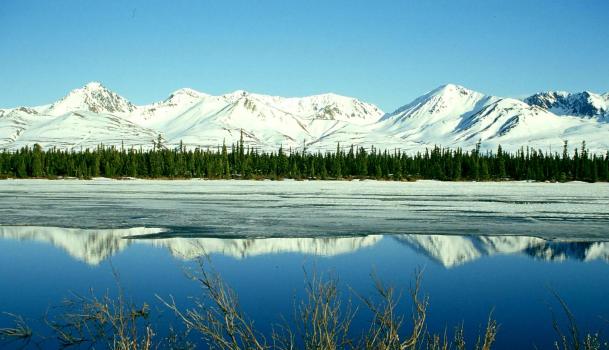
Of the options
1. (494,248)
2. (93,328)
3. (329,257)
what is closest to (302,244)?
(329,257)

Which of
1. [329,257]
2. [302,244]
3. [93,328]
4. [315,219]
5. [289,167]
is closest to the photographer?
[93,328]

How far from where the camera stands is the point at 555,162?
126812mm

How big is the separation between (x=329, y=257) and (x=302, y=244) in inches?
124

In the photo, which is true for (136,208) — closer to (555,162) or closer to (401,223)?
(401,223)

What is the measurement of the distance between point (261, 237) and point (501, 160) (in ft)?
371

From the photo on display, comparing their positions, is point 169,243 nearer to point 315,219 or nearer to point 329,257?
point 329,257

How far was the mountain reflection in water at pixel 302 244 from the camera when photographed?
2055 cm

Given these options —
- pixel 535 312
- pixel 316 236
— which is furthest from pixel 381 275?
pixel 316 236

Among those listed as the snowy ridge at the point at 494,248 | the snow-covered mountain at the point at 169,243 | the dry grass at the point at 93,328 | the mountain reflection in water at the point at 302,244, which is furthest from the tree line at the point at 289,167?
the dry grass at the point at 93,328

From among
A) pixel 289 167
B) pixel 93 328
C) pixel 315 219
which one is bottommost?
pixel 93 328

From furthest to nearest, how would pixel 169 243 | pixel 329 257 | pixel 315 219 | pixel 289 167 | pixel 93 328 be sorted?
pixel 289 167
pixel 315 219
pixel 169 243
pixel 329 257
pixel 93 328

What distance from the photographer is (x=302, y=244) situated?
22.8m

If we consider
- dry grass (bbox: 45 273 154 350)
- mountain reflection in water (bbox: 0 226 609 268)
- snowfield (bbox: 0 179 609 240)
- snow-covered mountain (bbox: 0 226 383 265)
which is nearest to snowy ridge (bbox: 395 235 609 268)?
mountain reflection in water (bbox: 0 226 609 268)

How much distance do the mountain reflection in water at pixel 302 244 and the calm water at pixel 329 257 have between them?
4 cm
